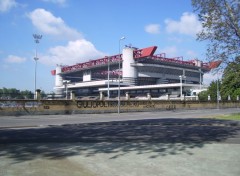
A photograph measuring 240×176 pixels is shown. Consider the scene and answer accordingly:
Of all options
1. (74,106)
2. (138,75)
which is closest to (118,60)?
(138,75)

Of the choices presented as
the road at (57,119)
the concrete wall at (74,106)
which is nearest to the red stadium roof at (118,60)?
the concrete wall at (74,106)

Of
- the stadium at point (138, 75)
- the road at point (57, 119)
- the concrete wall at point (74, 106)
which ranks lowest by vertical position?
the road at point (57, 119)

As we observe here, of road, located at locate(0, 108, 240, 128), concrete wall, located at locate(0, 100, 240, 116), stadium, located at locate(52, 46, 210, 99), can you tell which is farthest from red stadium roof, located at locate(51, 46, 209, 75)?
road, located at locate(0, 108, 240, 128)

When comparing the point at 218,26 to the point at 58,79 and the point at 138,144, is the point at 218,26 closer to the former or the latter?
the point at 138,144

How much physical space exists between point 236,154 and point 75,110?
30774 mm

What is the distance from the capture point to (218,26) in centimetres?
2367

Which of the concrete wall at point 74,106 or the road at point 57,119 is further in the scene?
the concrete wall at point 74,106

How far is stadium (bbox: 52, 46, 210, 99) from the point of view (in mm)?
108875

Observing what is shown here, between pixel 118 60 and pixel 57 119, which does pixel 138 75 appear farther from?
pixel 57 119

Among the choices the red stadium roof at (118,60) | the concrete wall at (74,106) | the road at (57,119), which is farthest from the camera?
the red stadium roof at (118,60)

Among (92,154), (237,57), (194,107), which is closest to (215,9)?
(237,57)

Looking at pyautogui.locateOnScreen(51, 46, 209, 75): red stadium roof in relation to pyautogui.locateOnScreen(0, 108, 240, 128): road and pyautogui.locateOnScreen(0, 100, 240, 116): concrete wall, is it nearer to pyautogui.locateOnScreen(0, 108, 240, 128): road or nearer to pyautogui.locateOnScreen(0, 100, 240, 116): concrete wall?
pyautogui.locateOnScreen(0, 100, 240, 116): concrete wall

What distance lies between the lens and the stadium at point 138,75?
357 feet

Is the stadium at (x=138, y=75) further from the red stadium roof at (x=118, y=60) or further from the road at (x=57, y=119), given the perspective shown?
the road at (x=57, y=119)
